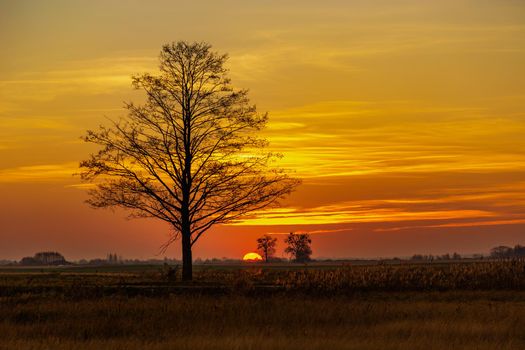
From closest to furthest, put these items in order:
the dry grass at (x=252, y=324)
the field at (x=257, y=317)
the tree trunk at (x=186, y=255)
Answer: the dry grass at (x=252, y=324) → the field at (x=257, y=317) → the tree trunk at (x=186, y=255)

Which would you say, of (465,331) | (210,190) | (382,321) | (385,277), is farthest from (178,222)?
(465,331)

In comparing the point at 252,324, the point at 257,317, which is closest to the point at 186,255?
the point at 257,317

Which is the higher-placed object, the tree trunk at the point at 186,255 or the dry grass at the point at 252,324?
the tree trunk at the point at 186,255

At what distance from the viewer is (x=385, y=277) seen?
41.4 meters

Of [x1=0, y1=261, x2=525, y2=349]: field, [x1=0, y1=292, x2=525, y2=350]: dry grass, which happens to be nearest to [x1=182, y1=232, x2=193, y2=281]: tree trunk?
[x1=0, y1=261, x2=525, y2=349]: field

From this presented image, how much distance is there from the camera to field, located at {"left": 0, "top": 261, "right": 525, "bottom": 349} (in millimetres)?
20016

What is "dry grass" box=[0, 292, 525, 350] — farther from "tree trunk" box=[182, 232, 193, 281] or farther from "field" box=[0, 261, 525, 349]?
"tree trunk" box=[182, 232, 193, 281]

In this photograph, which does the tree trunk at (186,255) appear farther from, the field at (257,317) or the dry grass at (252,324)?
the dry grass at (252,324)

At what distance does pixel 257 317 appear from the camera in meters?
25.1

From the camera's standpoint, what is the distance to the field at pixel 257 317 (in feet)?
65.7

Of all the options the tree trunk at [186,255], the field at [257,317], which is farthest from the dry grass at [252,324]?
the tree trunk at [186,255]

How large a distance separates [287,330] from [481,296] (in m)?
16.4

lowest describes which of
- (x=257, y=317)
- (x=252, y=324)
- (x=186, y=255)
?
(x=252, y=324)

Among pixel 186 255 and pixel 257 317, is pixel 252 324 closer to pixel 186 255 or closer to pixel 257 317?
pixel 257 317
